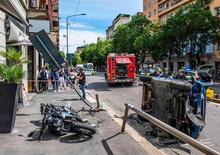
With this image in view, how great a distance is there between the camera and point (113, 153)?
7.15 meters

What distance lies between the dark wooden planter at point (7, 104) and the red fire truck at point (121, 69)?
23.2 metres

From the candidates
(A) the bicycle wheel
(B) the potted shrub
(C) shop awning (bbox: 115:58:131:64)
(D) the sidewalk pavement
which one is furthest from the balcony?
(A) the bicycle wheel

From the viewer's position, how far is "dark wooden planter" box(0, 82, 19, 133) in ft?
28.8

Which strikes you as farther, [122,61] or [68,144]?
[122,61]

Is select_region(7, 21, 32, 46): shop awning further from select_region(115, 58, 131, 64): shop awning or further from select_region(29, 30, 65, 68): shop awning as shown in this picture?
select_region(115, 58, 131, 64): shop awning

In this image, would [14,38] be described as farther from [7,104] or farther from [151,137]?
[151,137]

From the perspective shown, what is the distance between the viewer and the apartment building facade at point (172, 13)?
52062 millimetres

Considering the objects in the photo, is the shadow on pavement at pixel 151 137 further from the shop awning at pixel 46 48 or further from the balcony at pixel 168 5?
the balcony at pixel 168 5

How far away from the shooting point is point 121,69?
32.4 m

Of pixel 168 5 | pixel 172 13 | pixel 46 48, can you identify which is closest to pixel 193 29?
pixel 172 13

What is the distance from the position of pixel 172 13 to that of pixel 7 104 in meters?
65.1

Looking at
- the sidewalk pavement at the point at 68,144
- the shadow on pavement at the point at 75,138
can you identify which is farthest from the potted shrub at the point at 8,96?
the shadow on pavement at the point at 75,138

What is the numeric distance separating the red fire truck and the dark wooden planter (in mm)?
23173

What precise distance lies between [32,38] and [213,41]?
39.0 meters
